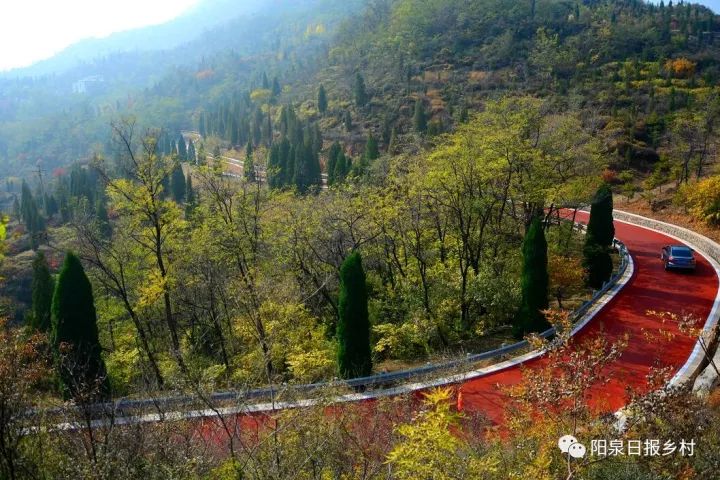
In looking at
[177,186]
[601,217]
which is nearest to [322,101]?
[177,186]

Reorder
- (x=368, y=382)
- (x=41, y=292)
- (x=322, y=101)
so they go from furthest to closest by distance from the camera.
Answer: (x=322, y=101)
(x=41, y=292)
(x=368, y=382)

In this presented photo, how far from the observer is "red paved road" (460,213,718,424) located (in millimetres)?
13078

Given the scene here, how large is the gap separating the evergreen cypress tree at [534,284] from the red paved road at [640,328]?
147cm

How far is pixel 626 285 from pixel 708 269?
4.55m

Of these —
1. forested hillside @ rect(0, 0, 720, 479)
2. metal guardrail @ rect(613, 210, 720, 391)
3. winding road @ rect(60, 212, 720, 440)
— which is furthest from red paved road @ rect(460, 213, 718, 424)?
forested hillside @ rect(0, 0, 720, 479)

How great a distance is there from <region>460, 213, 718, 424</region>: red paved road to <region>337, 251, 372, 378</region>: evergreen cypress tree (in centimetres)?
291

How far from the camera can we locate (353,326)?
47.5 ft

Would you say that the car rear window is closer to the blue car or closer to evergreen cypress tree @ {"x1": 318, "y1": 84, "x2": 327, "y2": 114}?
the blue car

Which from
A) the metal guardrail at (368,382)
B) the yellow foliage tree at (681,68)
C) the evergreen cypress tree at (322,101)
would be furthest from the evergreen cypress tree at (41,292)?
the yellow foliage tree at (681,68)

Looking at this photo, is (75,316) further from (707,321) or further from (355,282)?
(707,321)

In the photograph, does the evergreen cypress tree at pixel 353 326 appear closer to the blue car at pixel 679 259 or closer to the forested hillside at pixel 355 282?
the forested hillside at pixel 355 282

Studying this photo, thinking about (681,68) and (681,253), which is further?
(681,68)

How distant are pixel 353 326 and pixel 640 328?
382 inches

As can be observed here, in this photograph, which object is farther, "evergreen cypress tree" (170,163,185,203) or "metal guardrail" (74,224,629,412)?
"evergreen cypress tree" (170,163,185,203)
